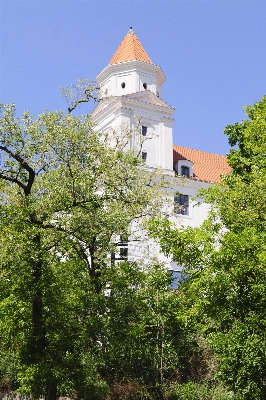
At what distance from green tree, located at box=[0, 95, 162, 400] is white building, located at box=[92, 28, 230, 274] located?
64.7ft

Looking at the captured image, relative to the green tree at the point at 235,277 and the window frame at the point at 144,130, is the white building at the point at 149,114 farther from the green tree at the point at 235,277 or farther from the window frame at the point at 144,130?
the green tree at the point at 235,277

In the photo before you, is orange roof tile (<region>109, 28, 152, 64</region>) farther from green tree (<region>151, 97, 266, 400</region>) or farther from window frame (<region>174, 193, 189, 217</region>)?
green tree (<region>151, 97, 266, 400</region>)

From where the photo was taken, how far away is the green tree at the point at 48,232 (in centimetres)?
1545

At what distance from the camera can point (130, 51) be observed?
136 ft

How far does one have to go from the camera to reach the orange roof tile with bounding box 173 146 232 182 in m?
41.1

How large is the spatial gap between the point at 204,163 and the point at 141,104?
339 inches

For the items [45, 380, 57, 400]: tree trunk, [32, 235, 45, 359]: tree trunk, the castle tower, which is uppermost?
the castle tower

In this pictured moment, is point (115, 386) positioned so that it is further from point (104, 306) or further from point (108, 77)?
point (108, 77)

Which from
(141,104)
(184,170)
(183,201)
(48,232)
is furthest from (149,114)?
(48,232)

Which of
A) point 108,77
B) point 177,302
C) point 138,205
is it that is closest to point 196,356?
point 177,302

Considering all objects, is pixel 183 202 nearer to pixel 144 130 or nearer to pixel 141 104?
pixel 144 130

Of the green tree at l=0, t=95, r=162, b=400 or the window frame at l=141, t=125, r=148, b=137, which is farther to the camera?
the window frame at l=141, t=125, r=148, b=137

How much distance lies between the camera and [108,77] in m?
40.4

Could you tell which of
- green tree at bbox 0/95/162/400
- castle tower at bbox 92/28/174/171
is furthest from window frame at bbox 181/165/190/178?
green tree at bbox 0/95/162/400
